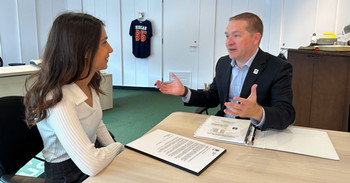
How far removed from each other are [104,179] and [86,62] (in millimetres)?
550

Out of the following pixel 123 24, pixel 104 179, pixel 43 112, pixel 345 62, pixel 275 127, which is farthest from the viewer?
pixel 123 24

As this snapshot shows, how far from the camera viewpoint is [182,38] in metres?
6.02

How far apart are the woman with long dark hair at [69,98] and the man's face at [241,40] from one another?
2.84 ft

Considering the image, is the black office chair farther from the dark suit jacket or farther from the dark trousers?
the dark suit jacket

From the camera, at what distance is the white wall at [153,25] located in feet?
14.6

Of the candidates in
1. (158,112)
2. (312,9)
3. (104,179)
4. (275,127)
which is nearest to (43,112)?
(104,179)

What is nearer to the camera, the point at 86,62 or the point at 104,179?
the point at 104,179

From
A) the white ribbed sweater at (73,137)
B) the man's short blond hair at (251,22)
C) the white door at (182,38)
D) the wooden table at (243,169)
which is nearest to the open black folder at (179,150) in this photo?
the wooden table at (243,169)

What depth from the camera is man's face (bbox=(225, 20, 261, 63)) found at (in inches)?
67.4

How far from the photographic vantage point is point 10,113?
1.20m

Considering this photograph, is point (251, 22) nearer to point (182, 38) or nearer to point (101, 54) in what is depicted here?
point (101, 54)

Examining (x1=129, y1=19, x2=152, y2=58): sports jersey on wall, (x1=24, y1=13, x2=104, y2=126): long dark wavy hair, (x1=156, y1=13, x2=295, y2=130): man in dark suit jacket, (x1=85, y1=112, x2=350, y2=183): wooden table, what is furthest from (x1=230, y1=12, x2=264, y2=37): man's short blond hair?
(x1=129, y1=19, x2=152, y2=58): sports jersey on wall

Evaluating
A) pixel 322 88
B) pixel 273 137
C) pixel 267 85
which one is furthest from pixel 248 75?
pixel 322 88

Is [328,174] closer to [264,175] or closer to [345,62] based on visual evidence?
[264,175]
